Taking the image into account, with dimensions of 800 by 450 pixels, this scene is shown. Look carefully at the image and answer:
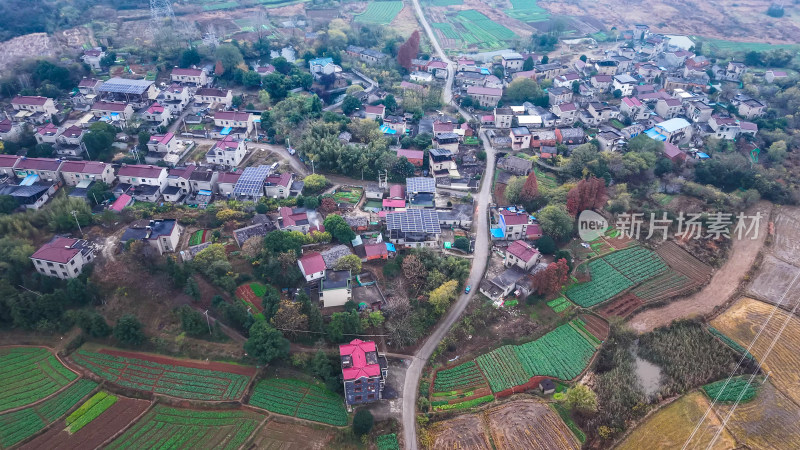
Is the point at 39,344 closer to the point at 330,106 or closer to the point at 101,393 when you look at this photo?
the point at 101,393

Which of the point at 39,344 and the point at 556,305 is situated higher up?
the point at 556,305

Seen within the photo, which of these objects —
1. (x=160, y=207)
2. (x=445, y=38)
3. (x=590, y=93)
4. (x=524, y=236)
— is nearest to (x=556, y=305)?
(x=524, y=236)

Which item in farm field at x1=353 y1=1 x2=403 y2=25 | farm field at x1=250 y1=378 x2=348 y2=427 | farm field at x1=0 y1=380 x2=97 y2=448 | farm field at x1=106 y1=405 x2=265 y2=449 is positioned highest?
farm field at x1=353 y1=1 x2=403 y2=25

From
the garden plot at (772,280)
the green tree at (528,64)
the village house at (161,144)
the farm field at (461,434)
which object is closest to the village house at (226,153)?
the village house at (161,144)

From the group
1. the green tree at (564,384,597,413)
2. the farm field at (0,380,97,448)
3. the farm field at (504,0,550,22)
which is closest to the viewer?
the farm field at (0,380,97,448)

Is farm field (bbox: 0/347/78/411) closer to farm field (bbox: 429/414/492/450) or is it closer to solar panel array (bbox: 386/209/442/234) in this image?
farm field (bbox: 429/414/492/450)

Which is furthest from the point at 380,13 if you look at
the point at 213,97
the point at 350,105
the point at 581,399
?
the point at 581,399

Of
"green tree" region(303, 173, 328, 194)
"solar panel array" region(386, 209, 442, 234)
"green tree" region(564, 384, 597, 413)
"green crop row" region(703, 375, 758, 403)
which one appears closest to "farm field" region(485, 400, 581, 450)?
"green tree" region(564, 384, 597, 413)
